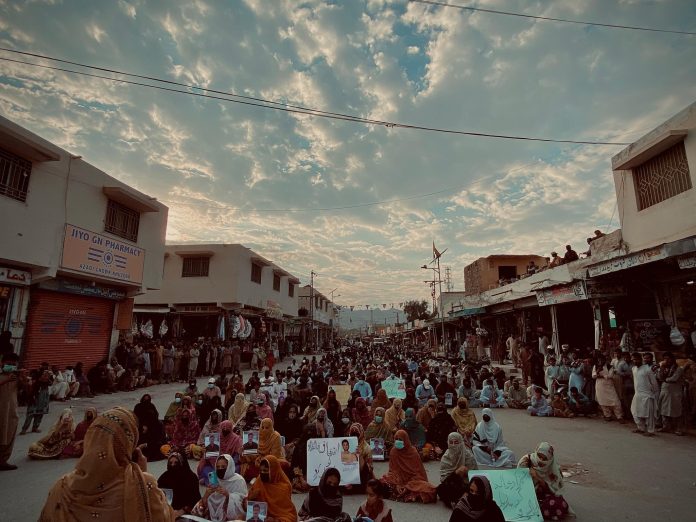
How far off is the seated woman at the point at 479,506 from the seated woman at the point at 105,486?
2.68 metres

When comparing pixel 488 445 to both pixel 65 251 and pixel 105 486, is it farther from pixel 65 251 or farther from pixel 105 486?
pixel 65 251

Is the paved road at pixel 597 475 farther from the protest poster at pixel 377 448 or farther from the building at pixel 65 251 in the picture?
the building at pixel 65 251

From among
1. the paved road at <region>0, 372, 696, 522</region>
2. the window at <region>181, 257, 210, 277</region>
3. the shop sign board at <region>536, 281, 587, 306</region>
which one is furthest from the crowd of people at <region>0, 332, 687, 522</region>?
the window at <region>181, 257, 210, 277</region>

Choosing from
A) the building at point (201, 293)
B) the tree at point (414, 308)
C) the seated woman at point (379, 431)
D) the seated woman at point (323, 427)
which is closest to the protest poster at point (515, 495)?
the seated woman at point (323, 427)

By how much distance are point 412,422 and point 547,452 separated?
2.97m

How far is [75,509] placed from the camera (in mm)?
2076

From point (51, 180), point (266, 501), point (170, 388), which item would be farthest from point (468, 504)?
point (170, 388)

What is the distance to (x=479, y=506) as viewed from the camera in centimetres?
360

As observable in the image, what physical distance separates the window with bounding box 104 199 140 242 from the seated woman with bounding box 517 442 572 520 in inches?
575

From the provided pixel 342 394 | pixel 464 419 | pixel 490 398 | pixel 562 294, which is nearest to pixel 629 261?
pixel 562 294

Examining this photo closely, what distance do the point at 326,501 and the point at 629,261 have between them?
9.35 metres

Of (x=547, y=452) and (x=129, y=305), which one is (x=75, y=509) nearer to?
(x=547, y=452)

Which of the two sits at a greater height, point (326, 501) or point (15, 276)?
point (15, 276)

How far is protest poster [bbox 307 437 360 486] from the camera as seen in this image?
217 inches
